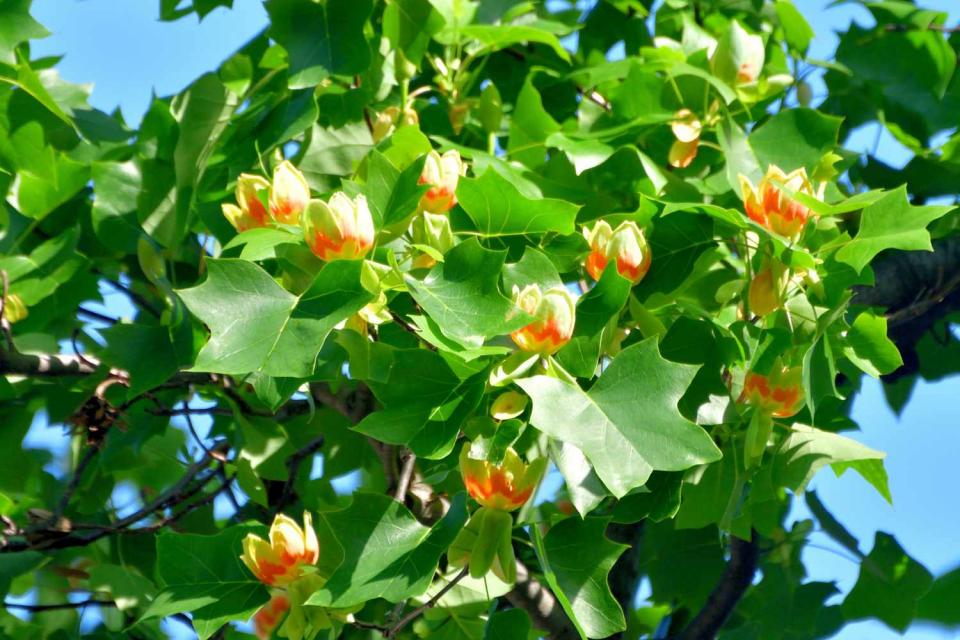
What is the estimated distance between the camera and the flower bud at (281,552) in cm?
99

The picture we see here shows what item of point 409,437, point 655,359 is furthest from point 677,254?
point 409,437

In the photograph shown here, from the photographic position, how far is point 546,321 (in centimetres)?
89

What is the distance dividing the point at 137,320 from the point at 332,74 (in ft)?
1.80

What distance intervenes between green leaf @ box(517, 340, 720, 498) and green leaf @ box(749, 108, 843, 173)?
398 mm

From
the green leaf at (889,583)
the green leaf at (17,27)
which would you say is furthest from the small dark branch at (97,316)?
the green leaf at (889,583)

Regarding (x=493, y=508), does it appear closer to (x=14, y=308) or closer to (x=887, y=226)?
(x=887, y=226)

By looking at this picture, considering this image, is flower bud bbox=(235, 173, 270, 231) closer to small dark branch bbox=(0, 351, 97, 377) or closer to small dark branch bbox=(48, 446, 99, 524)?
small dark branch bbox=(0, 351, 97, 377)

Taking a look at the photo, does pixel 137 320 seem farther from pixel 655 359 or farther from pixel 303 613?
pixel 655 359

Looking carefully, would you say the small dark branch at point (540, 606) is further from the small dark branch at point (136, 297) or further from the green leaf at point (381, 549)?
the small dark branch at point (136, 297)

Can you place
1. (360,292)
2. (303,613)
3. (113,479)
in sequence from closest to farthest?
(360,292) < (303,613) < (113,479)

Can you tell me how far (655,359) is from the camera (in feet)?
2.95

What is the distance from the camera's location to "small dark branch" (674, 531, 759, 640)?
1492 millimetres

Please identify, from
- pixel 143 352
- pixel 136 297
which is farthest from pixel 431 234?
pixel 136 297

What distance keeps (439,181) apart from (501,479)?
0.92 ft
